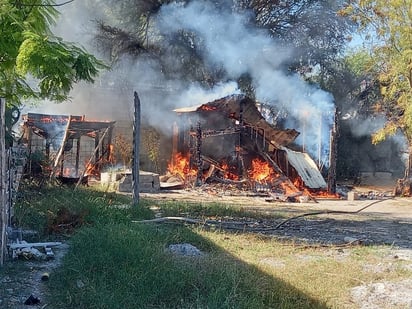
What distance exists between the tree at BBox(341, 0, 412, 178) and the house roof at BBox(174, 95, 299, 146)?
4214 mm

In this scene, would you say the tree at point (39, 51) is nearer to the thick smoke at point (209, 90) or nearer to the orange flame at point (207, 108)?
the orange flame at point (207, 108)

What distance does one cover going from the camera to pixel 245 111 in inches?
818

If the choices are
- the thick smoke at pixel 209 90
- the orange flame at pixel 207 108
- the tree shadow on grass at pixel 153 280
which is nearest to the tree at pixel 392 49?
the thick smoke at pixel 209 90

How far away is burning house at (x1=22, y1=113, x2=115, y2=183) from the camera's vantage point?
14266 millimetres

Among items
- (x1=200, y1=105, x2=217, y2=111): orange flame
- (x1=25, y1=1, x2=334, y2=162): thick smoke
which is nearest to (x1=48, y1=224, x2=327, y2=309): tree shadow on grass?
(x1=200, y1=105, x2=217, y2=111): orange flame

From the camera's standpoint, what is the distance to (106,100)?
2705 centimetres

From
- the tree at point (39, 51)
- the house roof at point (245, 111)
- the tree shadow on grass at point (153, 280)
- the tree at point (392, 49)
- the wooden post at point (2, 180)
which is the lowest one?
the tree shadow on grass at point (153, 280)

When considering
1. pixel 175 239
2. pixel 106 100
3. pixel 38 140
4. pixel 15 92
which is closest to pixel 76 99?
pixel 106 100

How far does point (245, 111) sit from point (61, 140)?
25.7 ft

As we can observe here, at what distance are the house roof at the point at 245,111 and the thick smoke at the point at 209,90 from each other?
134 inches

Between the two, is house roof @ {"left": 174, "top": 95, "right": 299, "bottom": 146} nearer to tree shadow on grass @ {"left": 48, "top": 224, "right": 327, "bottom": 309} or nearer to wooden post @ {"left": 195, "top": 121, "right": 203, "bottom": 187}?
wooden post @ {"left": 195, "top": 121, "right": 203, "bottom": 187}

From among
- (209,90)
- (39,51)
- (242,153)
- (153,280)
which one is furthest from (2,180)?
(209,90)

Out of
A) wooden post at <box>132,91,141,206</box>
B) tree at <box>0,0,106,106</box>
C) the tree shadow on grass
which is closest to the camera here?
the tree shadow on grass

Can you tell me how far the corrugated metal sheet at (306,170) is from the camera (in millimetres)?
20250
